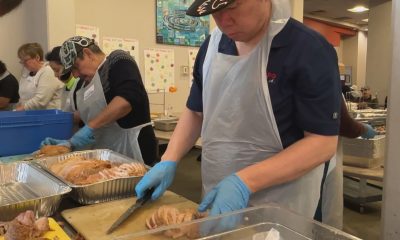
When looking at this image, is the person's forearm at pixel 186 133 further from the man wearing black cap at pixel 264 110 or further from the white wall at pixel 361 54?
the white wall at pixel 361 54

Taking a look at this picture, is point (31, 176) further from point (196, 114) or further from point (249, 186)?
point (249, 186)

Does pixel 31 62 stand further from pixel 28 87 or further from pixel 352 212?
pixel 352 212

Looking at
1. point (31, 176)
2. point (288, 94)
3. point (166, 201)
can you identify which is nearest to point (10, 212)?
point (31, 176)

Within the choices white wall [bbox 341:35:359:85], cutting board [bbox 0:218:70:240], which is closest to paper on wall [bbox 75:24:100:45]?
cutting board [bbox 0:218:70:240]

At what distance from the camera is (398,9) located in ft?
5.57

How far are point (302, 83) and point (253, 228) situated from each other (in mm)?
468

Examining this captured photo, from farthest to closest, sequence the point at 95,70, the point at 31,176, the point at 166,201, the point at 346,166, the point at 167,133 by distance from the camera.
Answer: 1. the point at 167,133
2. the point at 346,166
3. the point at 95,70
4. the point at 31,176
5. the point at 166,201

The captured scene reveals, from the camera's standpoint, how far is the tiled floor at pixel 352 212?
3059mm

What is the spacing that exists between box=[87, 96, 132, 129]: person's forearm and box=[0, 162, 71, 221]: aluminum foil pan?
24.8 inches

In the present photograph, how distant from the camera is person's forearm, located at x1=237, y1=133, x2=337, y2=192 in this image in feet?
3.58

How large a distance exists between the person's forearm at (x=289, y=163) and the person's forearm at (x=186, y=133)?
403 mm

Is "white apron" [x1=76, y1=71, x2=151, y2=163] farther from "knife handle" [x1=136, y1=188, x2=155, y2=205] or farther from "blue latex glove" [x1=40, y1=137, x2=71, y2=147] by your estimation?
"knife handle" [x1=136, y1=188, x2=155, y2=205]

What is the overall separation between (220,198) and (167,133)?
8.59 ft

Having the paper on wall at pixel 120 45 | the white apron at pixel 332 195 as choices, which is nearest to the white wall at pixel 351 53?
the paper on wall at pixel 120 45
